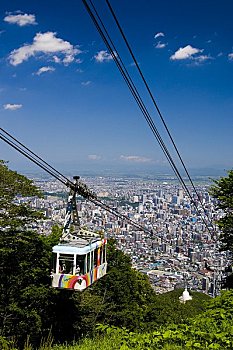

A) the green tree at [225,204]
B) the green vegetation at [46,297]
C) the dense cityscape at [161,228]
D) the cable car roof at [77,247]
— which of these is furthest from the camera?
the dense cityscape at [161,228]

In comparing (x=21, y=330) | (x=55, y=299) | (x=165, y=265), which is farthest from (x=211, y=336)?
(x=165, y=265)

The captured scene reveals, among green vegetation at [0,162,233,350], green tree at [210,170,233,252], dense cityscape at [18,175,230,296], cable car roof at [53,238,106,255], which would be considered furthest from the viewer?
dense cityscape at [18,175,230,296]

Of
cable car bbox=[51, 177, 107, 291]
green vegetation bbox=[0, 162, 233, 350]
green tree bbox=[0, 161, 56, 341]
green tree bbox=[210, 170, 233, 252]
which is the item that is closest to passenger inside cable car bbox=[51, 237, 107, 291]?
cable car bbox=[51, 177, 107, 291]

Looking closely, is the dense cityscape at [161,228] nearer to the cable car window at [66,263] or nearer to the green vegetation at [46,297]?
the green vegetation at [46,297]

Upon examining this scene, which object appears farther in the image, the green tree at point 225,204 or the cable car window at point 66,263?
the green tree at point 225,204

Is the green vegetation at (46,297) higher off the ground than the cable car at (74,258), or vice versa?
the cable car at (74,258)

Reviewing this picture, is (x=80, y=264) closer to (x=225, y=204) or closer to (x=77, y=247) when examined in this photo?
(x=77, y=247)

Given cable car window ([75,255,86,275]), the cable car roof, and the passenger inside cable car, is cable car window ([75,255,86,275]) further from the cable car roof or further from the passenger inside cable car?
the cable car roof

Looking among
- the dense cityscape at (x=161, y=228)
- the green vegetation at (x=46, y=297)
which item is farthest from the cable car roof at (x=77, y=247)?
the dense cityscape at (x=161, y=228)
